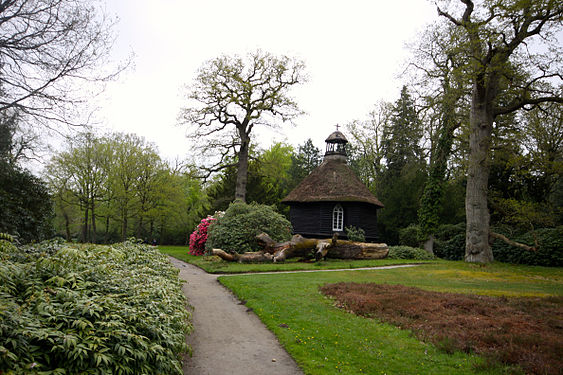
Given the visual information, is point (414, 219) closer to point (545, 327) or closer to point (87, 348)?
point (545, 327)

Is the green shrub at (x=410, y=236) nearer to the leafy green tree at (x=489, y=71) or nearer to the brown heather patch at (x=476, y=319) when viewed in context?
the leafy green tree at (x=489, y=71)

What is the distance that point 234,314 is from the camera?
910 centimetres

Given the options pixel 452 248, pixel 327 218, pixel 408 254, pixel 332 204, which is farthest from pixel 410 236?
pixel 327 218

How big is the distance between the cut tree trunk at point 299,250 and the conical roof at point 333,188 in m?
5.83

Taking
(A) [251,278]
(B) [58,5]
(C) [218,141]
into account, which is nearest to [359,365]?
(A) [251,278]

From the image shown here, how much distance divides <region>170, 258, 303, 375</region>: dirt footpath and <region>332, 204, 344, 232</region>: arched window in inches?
752

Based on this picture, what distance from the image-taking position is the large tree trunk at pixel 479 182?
67.9 ft

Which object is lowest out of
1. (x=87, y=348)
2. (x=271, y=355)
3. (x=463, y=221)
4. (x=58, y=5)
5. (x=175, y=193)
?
(x=271, y=355)

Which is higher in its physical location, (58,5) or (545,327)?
(58,5)

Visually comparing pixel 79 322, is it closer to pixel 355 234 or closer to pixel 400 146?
pixel 355 234

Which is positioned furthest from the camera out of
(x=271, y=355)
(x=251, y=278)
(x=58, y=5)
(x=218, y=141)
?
(x=218, y=141)

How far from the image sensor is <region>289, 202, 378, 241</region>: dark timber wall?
28312 millimetres

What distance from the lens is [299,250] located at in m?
20.6

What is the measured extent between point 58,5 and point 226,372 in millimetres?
11120
